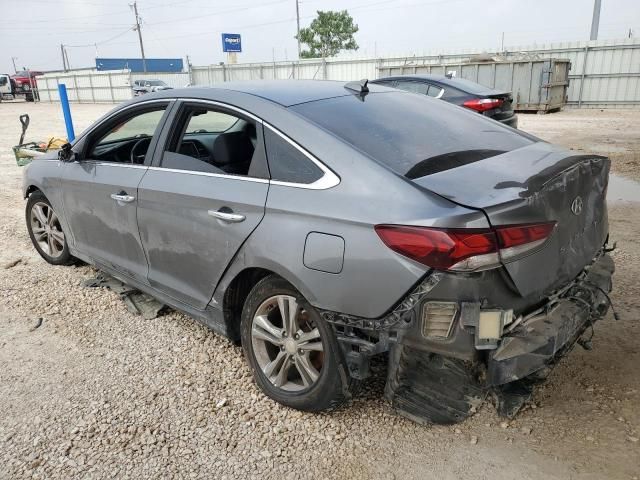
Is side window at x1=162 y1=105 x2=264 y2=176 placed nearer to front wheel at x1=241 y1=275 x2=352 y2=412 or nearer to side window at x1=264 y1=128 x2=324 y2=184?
side window at x1=264 y1=128 x2=324 y2=184

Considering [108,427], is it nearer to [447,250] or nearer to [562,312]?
[447,250]

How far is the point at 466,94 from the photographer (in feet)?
30.9

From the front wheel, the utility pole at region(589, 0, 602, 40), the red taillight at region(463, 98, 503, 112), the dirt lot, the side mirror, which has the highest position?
the utility pole at region(589, 0, 602, 40)

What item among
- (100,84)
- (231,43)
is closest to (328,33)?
(231,43)

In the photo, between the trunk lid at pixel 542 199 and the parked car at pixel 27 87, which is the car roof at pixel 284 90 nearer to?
the trunk lid at pixel 542 199

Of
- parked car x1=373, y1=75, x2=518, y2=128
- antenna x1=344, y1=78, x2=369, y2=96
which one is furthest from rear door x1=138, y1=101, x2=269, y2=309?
parked car x1=373, y1=75, x2=518, y2=128

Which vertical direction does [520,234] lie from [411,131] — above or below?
below

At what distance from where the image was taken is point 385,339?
221cm

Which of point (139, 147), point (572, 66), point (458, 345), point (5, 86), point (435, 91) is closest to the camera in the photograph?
point (458, 345)

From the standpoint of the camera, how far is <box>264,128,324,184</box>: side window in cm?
244

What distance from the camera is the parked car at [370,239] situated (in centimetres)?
209

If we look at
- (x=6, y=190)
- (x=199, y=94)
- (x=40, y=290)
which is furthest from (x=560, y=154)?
(x=6, y=190)

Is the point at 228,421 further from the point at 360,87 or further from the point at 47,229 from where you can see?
the point at 47,229

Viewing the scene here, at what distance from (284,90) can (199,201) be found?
81 cm
